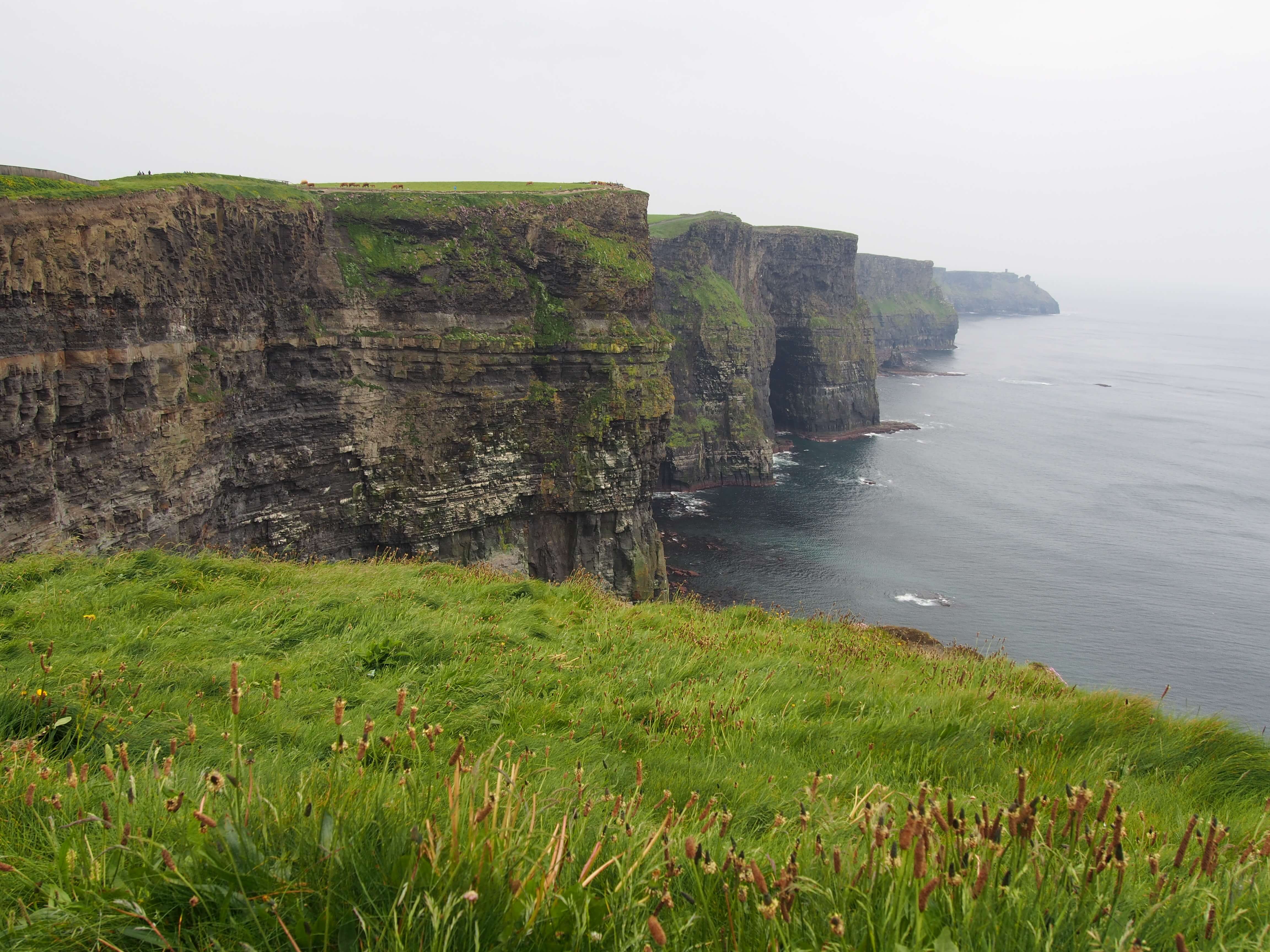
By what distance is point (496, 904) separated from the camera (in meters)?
2.46

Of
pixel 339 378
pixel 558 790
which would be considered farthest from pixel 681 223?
pixel 558 790

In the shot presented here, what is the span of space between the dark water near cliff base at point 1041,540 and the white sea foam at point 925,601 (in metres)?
0.12

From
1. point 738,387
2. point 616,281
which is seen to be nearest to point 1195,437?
point 738,387

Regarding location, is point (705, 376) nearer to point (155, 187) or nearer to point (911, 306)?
point (155, 187)

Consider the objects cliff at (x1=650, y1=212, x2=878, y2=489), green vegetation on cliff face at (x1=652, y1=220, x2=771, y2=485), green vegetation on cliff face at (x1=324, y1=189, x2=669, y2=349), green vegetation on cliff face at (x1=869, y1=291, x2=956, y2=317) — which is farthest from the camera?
green vegetation on cliff face at (x1=869, y1=291, x2=956, y2=317)

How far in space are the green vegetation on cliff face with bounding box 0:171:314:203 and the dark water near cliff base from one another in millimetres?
24083

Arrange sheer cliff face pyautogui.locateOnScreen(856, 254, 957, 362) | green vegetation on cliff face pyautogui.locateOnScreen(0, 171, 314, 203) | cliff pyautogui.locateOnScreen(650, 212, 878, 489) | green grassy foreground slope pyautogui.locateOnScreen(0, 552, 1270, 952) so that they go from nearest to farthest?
1. green grassy foreground slope pyautogui.locateOnScreen(0, 552, 1270, 952)
2. green vegetation on cliff face pyautogui.locateOnScreen(0, 171, 314, 203)
3. cliff pyautogui.locateOnScreen(650, 212, 878, 489)
4. sheer cliff face pyautogui.locateOnScreen(856, 254, 957, 362)

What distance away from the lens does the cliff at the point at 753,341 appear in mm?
72188

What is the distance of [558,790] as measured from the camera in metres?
3.35

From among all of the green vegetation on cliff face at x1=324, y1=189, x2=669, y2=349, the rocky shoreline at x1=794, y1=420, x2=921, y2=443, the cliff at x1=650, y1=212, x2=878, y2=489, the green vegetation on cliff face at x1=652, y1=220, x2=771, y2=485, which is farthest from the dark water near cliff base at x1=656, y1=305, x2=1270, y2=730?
the green vegetation on cliff face at x1=324, y1=189, x2=669, y2=349

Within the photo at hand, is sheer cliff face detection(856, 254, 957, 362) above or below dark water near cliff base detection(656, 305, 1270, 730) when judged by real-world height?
above

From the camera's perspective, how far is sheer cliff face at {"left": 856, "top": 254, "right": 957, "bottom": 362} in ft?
518

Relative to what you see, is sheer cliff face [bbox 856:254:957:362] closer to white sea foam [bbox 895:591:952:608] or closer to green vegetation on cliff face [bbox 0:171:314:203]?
white sea foam [bbox 895:591:952:608]

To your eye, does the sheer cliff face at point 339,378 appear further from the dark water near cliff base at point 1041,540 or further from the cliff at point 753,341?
the cliff at point 753,341
